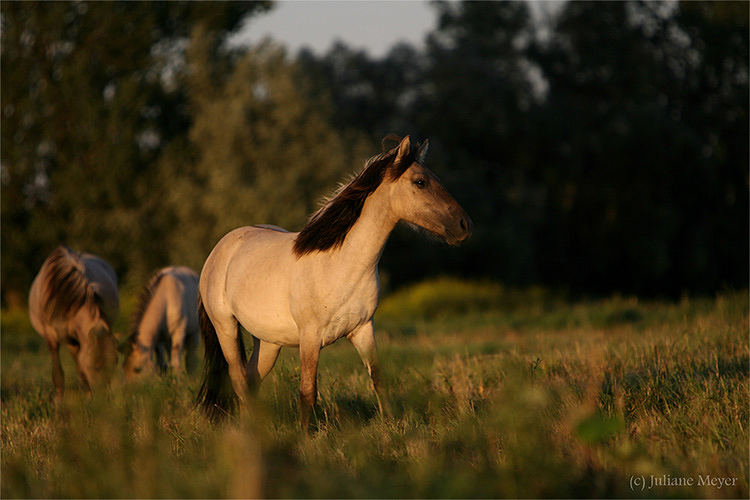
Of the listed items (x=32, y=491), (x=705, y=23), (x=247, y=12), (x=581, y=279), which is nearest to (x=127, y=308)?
(x=247, y=12)

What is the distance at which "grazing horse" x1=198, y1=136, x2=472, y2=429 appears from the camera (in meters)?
4.50

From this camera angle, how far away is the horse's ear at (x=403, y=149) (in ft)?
14.6

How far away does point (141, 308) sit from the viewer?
8.81 m

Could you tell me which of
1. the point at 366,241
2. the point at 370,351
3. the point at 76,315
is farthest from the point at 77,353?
the point at 366,241

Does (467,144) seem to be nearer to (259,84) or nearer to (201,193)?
(259,84)

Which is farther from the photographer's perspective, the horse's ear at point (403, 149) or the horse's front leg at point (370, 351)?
the horse's front leg at point (370, 351)

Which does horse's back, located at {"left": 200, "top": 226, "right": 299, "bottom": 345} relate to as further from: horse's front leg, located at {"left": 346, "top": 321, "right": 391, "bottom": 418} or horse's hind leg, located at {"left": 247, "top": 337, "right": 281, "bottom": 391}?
horse's front leg, located at {"left": 346, "top": 321, "right": 391, "bottom": 418}

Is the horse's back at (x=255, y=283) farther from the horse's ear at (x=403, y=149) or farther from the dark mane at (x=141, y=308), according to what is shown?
the dark mane at (x=141, y=308)

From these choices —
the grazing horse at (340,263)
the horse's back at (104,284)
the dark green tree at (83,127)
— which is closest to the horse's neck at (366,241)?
the grazing horse at (340,263)

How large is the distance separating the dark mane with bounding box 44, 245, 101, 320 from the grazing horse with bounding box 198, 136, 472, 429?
12.1 ft

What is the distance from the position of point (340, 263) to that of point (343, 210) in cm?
41

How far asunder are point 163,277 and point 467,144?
21.9 meters

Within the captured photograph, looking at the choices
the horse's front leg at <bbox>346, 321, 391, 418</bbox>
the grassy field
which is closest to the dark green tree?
the grassy field

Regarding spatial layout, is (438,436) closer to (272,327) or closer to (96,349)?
(272,327)
